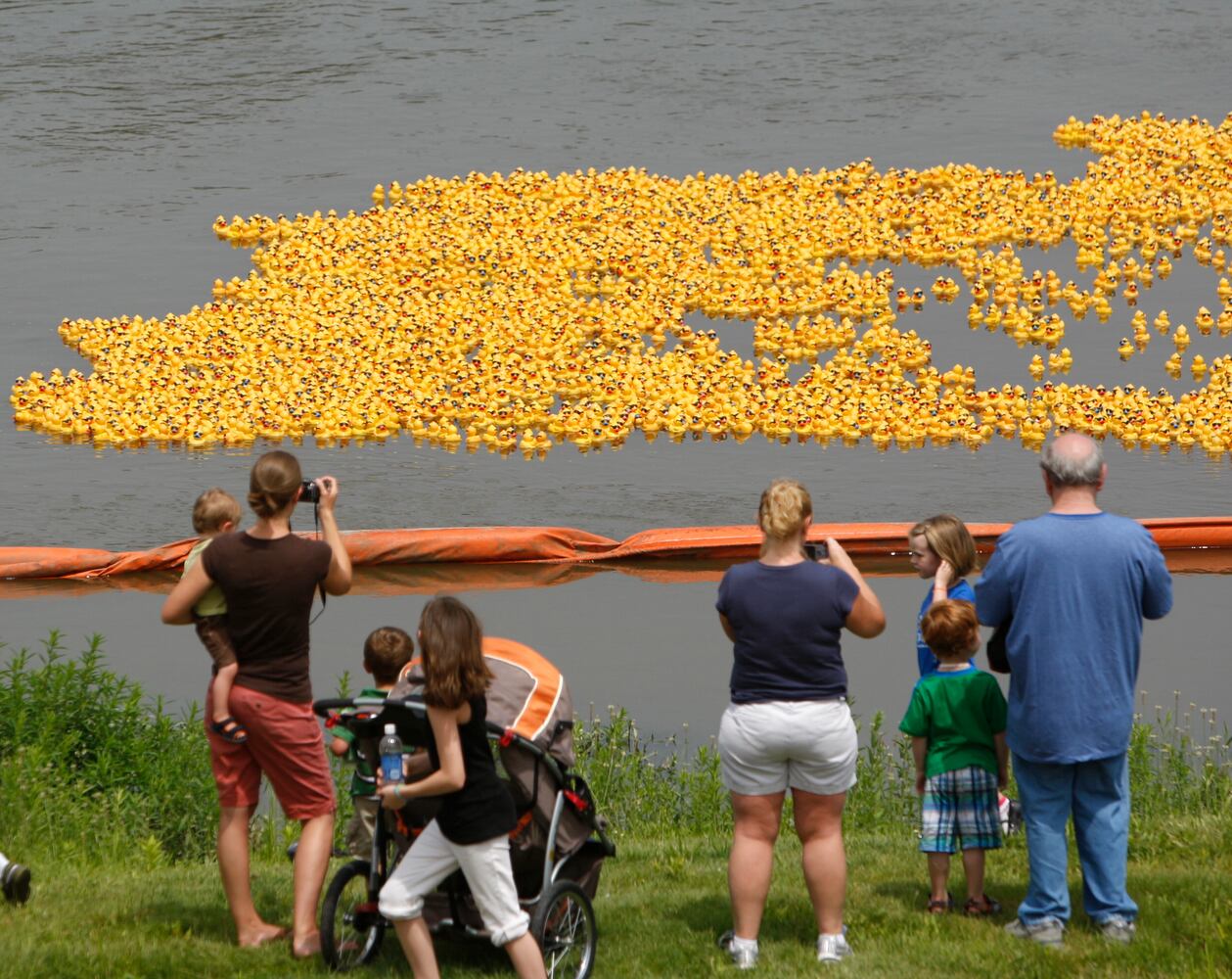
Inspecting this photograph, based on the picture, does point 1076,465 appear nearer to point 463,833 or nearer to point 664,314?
point 463,833

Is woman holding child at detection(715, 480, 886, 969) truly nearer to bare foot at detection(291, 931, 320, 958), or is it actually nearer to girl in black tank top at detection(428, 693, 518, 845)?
girl in black tank top at detection(428, 693, 518, 845)

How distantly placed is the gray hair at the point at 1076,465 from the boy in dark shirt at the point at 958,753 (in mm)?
655

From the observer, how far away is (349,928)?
20.2 feet

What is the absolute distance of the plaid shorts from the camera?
6.45 m

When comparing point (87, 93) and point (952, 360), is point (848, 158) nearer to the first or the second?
point (952, 360)

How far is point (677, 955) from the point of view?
20.3 ft

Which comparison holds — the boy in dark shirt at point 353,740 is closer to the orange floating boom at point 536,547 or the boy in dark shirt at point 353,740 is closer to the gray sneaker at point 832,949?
the gray sneaker at point 832,949

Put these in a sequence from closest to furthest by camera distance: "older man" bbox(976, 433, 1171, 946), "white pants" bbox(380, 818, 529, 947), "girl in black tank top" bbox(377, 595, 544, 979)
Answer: "girl in black tank top" bbox(377, 595, 544, 979)
"white pants" bbox(380, 818, 529, 947)
"older man" bbox(976, 433, 1171, 946)

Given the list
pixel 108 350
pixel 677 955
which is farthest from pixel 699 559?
pixel 108 350

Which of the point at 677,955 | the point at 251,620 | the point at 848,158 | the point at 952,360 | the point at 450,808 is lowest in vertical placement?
the point at 677,955

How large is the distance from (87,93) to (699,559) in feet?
60.5

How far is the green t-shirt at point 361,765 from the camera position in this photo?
5.98 m

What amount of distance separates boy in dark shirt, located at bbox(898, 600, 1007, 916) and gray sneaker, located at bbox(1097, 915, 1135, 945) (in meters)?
0.49

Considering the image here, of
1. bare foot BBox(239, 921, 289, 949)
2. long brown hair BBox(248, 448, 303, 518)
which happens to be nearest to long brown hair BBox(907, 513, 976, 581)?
long brown hair BBox(248, 448, 303, 518)
